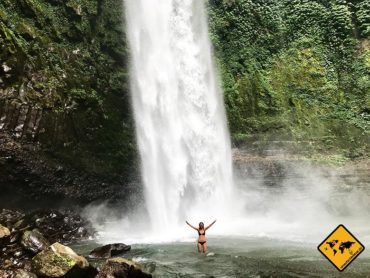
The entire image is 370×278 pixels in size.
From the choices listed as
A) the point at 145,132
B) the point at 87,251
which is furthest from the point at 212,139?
the point at 87,251

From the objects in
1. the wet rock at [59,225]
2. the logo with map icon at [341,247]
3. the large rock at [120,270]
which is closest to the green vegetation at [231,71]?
the wet rock at [59,225]

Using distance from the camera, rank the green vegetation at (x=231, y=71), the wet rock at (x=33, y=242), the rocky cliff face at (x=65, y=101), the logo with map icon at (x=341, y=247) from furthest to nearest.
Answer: the green vegetation at (x=231, y=71) → the rocky cliff face at (x=65, y=101) → the wet rock at (x=33, y=242) → the logo with map icon at (x=341, y=247)

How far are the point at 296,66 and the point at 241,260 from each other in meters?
15.0

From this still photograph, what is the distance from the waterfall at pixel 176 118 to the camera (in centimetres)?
1831

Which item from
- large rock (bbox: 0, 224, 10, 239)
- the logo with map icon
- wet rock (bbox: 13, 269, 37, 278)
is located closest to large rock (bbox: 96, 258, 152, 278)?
wet rock (bbox: 13, 269, 37, 278)

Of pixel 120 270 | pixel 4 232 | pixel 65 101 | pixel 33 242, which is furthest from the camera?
pixel 65 101

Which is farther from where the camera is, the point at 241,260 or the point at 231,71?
the point at 231,71

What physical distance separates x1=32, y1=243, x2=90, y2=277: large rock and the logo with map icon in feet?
19.3

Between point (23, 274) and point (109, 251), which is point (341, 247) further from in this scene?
point (109, 251)

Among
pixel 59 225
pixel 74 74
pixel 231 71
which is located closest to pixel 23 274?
pixel 59 225

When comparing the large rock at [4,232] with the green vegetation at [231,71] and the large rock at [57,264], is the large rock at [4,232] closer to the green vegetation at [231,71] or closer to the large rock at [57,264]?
the large rock at [57,264]

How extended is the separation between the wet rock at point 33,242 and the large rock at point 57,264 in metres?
2.38

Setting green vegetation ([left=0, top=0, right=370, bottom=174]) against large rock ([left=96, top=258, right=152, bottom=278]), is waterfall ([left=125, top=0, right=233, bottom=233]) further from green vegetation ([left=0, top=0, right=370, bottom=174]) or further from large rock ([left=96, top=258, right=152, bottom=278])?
large rock ([left=96, top=258, right=152, bottom=278])

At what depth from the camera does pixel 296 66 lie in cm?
2283
